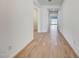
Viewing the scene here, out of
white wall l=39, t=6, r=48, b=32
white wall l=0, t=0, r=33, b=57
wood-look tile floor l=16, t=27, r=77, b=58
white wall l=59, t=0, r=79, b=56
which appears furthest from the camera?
white wall l=39, t=6, r=48, b=32

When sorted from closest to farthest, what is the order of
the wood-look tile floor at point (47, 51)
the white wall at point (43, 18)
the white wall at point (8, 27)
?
the white wall at point (8, 27), the wood-look tile floor at point (47, 51), the white wall at point (43, 18)

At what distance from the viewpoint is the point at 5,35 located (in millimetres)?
3082

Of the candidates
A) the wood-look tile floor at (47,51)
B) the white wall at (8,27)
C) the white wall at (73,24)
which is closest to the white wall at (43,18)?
the wood-look tile floor at (47,51)

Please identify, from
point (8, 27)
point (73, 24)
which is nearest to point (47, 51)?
point (73, 24)

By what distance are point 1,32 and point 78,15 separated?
84.4 inches

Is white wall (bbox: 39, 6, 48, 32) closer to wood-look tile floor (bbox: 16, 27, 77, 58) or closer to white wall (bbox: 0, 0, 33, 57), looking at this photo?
wood-look tile floor (bbox: 16, 27, 77, 58)

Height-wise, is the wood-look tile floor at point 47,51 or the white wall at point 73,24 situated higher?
the white wall at point 73,24

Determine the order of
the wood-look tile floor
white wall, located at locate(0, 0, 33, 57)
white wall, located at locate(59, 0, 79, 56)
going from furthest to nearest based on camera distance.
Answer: the wood-look tile floor → white wall, located at locate(59, 0, 79, 56) → white wall, located at locate(0, 0, 33, 57)

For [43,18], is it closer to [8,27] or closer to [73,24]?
[73,24]

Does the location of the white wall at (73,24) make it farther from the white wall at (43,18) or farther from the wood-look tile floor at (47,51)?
the white wall at (43,18)

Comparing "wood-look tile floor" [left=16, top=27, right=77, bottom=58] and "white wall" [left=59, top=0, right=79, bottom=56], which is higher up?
"white wall" [left=59, top=0, right=79, bottom=56]

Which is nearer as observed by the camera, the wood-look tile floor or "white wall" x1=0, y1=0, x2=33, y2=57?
"white wall" x1=0, y1=0, x2=33, y2=57

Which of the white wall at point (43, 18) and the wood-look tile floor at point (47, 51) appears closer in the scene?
the wood-look tile floor at point (47, 51)

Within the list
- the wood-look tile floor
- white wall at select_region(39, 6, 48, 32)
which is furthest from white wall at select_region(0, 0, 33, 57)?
white wall at select_region(39, 6, 48, 32)
